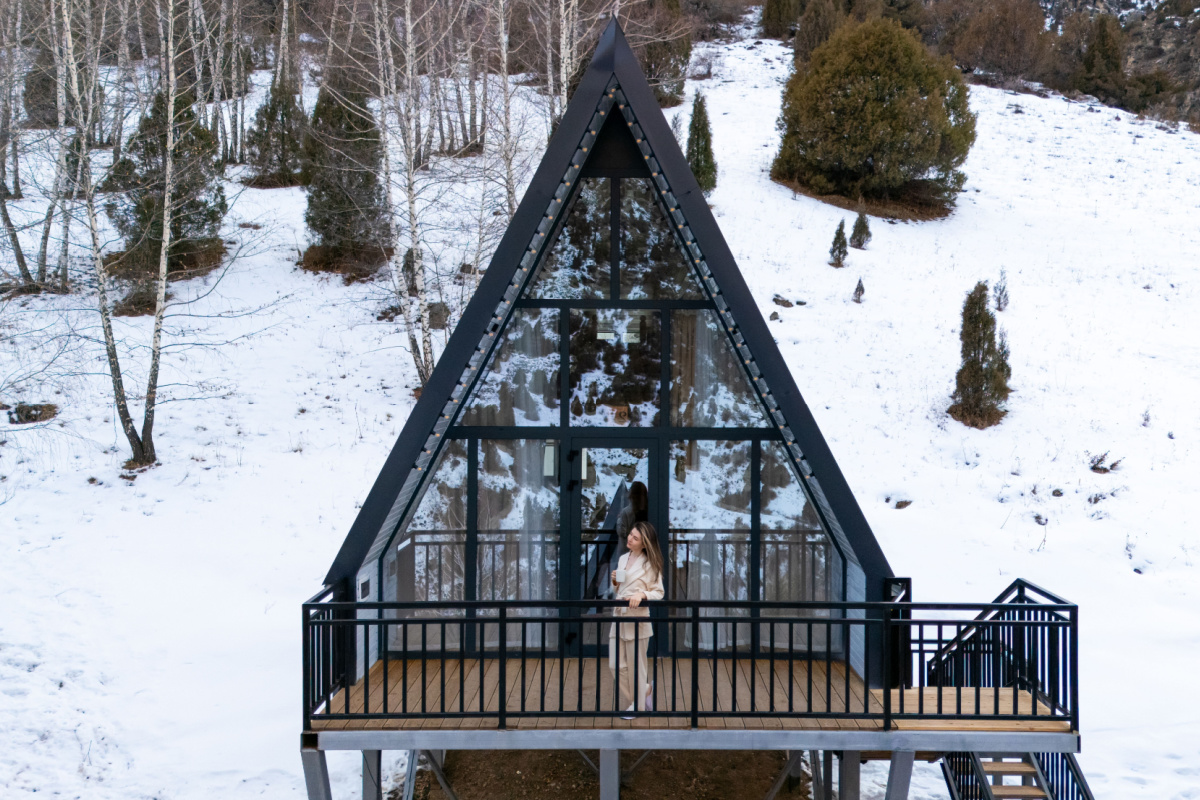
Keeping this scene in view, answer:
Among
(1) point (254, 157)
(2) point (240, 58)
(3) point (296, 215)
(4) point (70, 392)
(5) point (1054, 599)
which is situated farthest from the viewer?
(2) point (240, 58)

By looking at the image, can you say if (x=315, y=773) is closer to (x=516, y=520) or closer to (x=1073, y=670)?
(x=516, y=520)

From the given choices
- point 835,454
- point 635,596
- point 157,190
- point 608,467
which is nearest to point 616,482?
point 608,467

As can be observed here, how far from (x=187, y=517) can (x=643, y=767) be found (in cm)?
805

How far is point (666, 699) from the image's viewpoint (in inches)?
257

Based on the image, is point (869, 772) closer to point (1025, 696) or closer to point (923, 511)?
point (1025, 696)

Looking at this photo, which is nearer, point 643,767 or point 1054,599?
point 1054,599

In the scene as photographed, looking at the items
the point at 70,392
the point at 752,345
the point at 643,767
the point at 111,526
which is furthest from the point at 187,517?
the point at 752,345

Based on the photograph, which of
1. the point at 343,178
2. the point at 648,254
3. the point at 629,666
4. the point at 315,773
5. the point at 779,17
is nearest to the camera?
the point at 315,773

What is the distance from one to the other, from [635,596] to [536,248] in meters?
3.12

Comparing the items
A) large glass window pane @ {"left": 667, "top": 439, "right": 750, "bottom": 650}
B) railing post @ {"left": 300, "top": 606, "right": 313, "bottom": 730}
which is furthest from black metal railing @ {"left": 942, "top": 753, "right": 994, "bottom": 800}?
railing post @ {"left": 300, "top": 606, "right": 313, "bottom": 730}

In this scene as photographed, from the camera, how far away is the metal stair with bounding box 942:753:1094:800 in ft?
23.5

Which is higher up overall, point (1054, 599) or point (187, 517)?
point (1054, 599)

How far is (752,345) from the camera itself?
6.92 m

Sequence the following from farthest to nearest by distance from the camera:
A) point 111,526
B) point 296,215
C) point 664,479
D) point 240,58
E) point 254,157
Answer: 1. point 240,58
2. point 254,157
3. point 296,215
4. point 111,526
5. point 664,479
